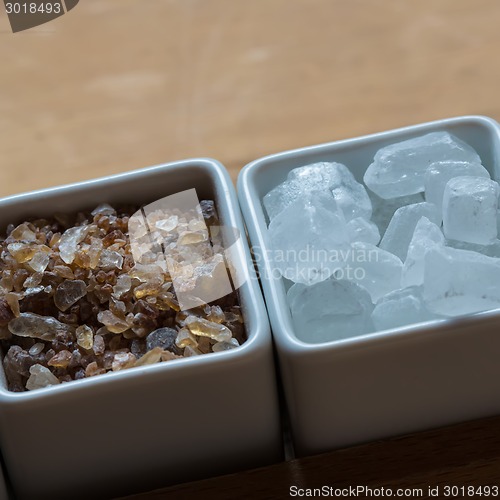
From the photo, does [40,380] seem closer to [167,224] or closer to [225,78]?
[167,224]

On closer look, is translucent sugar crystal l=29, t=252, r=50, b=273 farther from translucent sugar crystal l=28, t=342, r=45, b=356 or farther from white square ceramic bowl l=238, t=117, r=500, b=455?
white square ceramic bowl l=238, t=117, r=500, b=455

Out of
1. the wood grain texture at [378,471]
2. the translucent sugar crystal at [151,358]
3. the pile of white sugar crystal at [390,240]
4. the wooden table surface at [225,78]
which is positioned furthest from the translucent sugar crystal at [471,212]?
the wooden table surface at [225,78]

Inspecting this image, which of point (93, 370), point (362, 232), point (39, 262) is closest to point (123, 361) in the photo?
point (93, 370)

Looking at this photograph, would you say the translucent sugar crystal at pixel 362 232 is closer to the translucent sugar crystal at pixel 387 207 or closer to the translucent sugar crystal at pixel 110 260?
the translucent sugar crystal at pixel 387 207

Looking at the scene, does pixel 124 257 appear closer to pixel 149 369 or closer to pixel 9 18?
pixel 149 369

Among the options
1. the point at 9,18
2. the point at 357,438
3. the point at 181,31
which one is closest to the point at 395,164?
the point at 357,438
